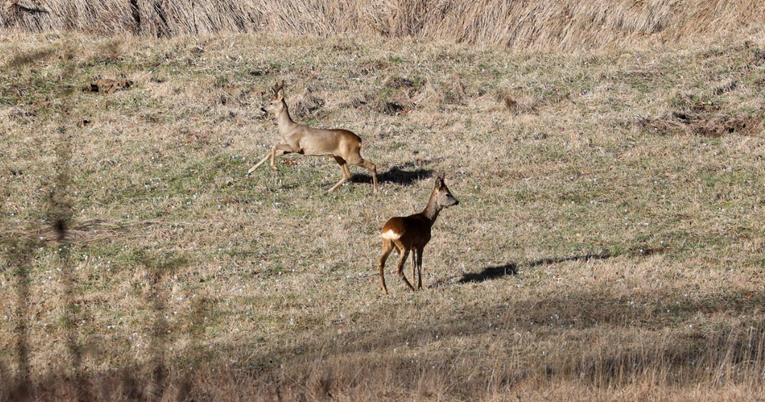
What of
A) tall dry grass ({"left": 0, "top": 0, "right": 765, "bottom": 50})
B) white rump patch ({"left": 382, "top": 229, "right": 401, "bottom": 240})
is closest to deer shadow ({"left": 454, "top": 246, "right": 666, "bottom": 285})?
white rump patch ({"left": 382, "top": 229, "right": 401, "bottom": 240})

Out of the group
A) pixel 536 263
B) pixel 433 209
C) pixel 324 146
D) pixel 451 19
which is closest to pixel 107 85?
pixel 324 146

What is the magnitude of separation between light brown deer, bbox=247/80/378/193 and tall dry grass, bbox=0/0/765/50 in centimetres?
896

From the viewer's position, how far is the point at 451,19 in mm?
25547

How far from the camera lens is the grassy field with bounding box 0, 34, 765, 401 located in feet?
29.9

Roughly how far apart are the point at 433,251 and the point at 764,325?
181 inches

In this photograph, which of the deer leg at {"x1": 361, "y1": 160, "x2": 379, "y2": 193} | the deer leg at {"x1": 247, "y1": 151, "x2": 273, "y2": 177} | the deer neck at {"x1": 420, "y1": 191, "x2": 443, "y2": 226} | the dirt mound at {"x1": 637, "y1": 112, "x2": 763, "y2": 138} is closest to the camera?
the deer neck at {"x1": 420, "y1": 191, "x2": 443, "y2": 226}

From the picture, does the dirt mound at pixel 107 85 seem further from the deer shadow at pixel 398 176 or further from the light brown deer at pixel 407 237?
the light brown deer at pixel 407 237

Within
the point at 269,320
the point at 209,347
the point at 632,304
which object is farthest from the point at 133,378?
the point at 632,304

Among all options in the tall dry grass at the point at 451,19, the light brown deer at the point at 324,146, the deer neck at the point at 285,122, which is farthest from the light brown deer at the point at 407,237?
the tall dry grass at the point at 451,19

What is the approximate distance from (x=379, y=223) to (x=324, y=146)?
2.14 m

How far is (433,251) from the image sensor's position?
538 inches

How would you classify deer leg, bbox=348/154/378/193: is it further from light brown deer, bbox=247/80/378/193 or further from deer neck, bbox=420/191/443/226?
deer neck, bbox=420/191/443/226

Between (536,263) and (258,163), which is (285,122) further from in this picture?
(536,263)

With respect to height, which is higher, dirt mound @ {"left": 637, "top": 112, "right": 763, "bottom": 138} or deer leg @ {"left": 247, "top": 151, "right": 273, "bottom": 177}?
dirt mound @ {"left": 637, "top": 112, "right": 763, "bottom": 138}
